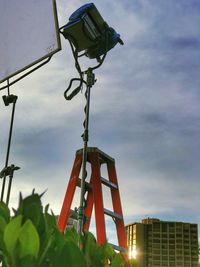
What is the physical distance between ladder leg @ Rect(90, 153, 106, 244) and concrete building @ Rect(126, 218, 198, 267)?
151 feet

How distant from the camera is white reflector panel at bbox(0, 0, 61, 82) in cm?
170

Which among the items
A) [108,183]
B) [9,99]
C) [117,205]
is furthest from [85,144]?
[117,205]

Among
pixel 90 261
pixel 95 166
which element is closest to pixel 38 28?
pixel 90 261

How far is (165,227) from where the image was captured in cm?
5266

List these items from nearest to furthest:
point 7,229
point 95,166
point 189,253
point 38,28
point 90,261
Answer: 1. point 7,229
2. point 90,261
3. point 38,28
4. point 95,166
5. point 189,253

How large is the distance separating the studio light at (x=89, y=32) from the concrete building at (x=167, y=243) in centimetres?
4951

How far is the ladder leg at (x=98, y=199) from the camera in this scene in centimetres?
530

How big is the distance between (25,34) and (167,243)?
5399 centimetres

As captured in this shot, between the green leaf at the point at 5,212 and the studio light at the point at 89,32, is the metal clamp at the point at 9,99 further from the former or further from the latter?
the green leaf at the point at 5,212

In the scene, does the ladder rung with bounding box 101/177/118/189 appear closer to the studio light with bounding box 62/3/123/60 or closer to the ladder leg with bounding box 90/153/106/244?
the ladder leg with bounding box 90/153/106/244

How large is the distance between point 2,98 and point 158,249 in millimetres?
54397

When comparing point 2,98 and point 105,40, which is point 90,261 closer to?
point 2,98

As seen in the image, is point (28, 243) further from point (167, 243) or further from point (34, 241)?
point (167, 243)

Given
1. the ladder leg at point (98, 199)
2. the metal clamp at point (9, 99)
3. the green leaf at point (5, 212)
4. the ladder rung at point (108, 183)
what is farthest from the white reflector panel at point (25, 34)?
the ladder rung at point (108, 183)
